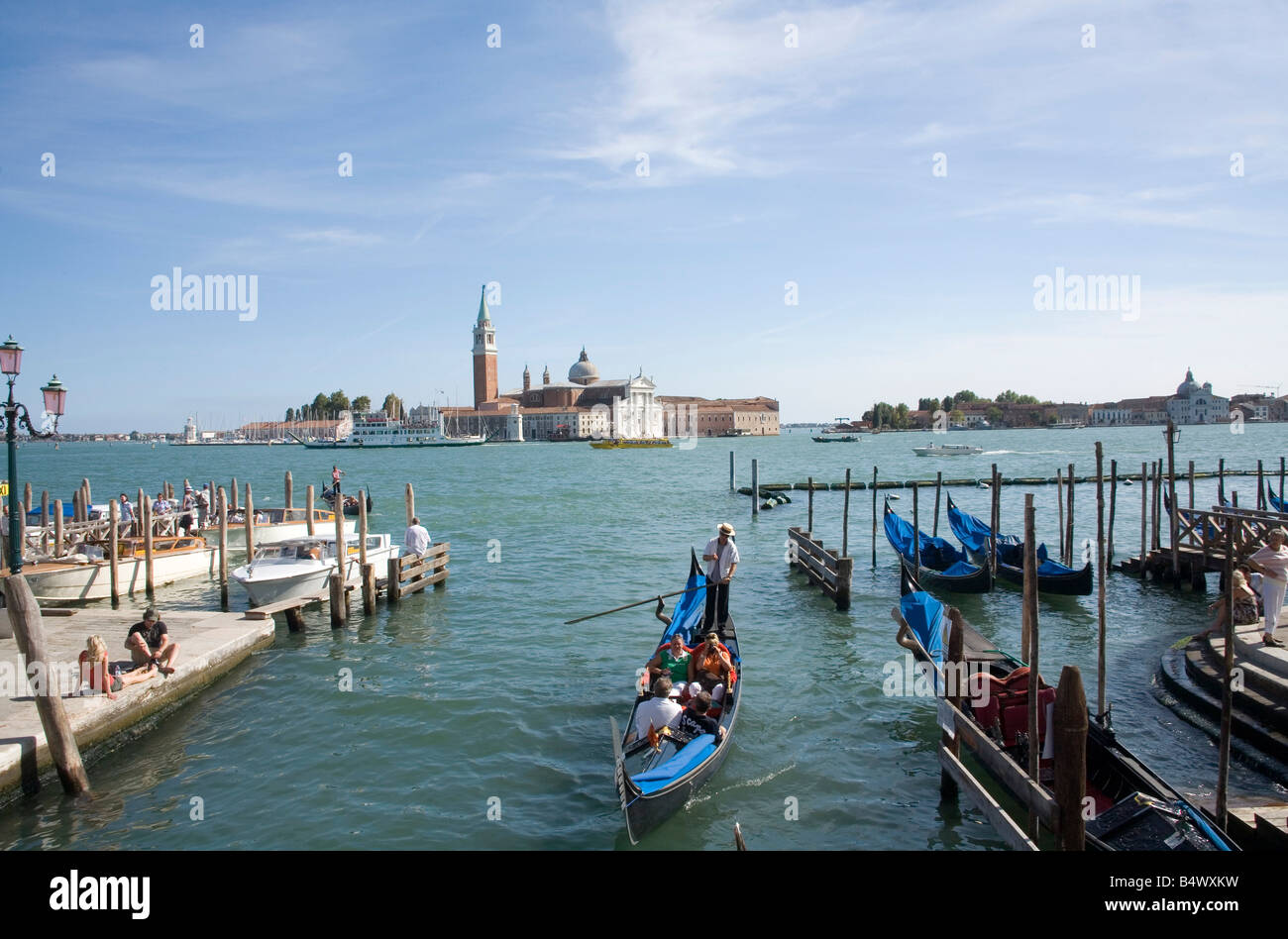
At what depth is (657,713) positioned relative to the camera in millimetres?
6785

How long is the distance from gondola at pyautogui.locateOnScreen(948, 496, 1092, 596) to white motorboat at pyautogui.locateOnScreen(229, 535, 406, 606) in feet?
37.2

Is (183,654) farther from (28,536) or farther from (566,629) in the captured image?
(28,536)

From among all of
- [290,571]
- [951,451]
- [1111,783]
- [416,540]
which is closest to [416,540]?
[416,540]

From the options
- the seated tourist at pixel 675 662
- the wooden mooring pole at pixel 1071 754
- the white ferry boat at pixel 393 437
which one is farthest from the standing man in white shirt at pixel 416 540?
the white ferry boat at pixel 393 437

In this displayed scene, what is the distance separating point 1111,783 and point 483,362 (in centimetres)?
12815

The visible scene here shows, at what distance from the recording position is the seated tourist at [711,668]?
24.4 ft

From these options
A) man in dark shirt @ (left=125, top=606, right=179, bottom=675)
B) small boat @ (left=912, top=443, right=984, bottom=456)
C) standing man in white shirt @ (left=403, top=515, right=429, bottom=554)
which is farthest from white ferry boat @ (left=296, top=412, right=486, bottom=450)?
man in dark shirt @ (left=125, top=606, right=179, bottom=675)

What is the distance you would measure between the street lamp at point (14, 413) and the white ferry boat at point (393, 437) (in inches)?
4081

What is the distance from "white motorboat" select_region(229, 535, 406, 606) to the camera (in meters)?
12.6

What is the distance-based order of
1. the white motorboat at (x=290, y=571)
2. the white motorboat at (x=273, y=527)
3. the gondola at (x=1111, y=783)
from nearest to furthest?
the gondola at (x=1111, y=783) < the white motorboat at (x=290, y=571) < the white motorboat at (x=273, y=527)

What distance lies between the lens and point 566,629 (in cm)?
1204

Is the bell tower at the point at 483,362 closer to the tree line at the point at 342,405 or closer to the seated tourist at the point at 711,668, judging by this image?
the tree line at the point at 342,405

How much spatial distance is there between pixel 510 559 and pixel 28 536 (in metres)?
10.2
